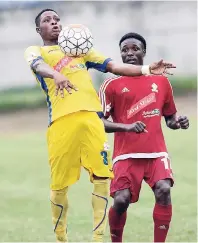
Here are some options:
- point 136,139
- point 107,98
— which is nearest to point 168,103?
point 136,139

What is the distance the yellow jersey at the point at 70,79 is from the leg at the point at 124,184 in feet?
2.69

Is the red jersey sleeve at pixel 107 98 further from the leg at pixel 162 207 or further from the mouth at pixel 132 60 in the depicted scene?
the leg at pixel 162 207

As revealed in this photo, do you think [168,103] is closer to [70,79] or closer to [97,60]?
[97,60]

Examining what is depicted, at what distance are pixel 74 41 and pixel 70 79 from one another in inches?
13.7

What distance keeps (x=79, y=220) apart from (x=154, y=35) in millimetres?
18656

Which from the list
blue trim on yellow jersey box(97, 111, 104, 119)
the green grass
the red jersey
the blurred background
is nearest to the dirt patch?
the blurred background

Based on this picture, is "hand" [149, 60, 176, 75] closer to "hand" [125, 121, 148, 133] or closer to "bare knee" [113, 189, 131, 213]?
"hand" [125, 121, 148, 133]

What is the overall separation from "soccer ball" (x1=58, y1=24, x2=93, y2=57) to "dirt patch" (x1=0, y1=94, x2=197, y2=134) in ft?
64.5

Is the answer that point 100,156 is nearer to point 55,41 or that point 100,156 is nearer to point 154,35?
point 55,41

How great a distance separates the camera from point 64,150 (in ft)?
26.6

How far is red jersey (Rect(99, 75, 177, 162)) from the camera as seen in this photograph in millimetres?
8711

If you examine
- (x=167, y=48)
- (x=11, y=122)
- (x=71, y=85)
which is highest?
(x=71, y=85)

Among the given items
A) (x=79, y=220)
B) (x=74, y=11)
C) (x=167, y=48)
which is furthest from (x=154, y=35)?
(x=79, y=220)

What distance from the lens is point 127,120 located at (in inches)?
344
